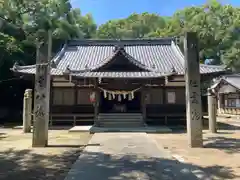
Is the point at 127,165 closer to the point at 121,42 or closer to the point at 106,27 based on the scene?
the point at 121,42

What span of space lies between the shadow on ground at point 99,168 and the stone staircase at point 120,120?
9.01m

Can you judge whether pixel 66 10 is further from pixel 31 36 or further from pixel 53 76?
pixel 53 76

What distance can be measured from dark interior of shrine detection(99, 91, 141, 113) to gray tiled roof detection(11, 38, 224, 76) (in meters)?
2.99

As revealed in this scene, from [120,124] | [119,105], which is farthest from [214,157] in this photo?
[119,105]

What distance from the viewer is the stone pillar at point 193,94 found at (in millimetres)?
9719

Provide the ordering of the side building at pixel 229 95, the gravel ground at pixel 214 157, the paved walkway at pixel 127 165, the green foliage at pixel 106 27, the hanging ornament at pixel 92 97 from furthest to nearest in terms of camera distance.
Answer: the side building at pixel 229 95 → the green foliage at pixel 106 27 → the hanging ornament at pixel 92 97 → the gravel ground at pixel 214 157 → the paved walkway at pixel 127 165

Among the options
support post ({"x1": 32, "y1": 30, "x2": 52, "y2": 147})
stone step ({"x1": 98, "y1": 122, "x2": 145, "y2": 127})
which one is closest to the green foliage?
stone step ({"x1": 98, "y1": 122, "x2": 145, "y2": 127})

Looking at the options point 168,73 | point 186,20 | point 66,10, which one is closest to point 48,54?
point 168,73

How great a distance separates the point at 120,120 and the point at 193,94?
27.9 feet

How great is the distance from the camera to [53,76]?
17719 mm

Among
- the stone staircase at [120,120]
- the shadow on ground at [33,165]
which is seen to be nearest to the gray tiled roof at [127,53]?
the stone staircase at [120,120]

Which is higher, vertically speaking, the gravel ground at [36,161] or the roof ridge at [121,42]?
the roof ridge at [121,42]

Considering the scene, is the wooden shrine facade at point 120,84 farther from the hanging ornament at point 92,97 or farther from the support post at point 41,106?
the support post at point 41,106

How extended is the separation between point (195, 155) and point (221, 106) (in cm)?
2939
